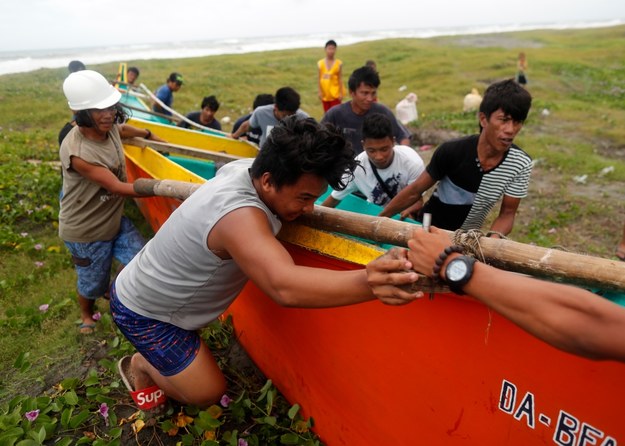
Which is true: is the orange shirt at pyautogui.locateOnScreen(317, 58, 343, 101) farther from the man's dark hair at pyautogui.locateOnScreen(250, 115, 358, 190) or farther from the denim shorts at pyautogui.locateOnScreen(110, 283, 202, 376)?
the man's dark hair at pyautogui.locateOnScreen(250, 115, 358, 190)

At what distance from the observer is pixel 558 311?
104 cm

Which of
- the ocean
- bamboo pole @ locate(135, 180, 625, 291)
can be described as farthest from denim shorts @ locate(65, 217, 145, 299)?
the ocean

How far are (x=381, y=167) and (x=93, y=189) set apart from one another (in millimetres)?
1962

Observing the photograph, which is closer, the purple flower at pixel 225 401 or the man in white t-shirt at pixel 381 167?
the purple flower at pixel 225 401

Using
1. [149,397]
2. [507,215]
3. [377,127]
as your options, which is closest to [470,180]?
[507,215]

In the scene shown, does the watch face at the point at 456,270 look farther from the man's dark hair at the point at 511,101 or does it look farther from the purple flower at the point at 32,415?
the purple flower at the point at 32,415

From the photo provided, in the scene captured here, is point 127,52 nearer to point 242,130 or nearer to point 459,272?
point 242,130

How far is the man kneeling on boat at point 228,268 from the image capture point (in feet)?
4.60

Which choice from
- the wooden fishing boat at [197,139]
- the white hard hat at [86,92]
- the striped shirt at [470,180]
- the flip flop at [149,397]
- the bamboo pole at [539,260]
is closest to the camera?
the bamboo pole at [539,260]

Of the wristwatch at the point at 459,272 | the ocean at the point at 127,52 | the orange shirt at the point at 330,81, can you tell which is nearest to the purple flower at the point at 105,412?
the wristwatch at the point at 459,272

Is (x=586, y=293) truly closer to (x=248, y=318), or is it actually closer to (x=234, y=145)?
(x=248, y=318)

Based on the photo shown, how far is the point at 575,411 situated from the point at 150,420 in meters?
2.04

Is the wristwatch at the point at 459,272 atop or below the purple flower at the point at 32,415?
atop

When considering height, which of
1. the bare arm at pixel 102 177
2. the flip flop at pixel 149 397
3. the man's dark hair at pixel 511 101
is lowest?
the flip flop at pixel 149 397
